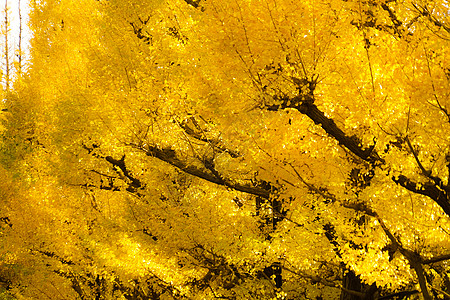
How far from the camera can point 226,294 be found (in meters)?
9.58

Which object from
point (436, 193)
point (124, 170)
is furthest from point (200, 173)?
point (436, 193)

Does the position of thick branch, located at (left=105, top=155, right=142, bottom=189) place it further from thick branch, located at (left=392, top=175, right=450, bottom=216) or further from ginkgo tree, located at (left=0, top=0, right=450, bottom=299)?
thick branch, located at (left=392, top=175, right=450, bottom=216)

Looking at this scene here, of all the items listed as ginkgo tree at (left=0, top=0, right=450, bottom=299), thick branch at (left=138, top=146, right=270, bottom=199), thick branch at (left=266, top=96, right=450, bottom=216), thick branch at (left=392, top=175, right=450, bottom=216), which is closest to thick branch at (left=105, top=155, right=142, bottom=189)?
ginkgo tree at (left=0, top=0, right=450, bottom=299)

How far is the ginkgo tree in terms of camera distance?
202 inches

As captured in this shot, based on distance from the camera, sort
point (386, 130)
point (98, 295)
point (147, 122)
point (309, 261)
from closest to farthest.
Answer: point (386, 130) < point (309, 261) < point (147, 122) < point (98, 295)

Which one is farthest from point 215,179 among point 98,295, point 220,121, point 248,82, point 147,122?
point 98,295

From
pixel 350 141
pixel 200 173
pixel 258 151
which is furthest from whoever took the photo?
pixel 200 173

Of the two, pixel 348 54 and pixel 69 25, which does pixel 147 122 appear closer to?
pixel 348 54

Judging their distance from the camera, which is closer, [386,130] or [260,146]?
[386,130]

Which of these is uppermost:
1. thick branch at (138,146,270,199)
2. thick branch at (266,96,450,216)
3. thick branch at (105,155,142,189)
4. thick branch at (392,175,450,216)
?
thick branch at (105,155,142,189)

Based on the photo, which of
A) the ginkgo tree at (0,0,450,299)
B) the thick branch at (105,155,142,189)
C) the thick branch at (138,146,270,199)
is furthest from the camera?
the thick branch at (105,155,142,189)

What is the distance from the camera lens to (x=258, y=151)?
272 inches

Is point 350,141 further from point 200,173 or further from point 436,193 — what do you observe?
point 200,173

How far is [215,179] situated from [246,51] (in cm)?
261
